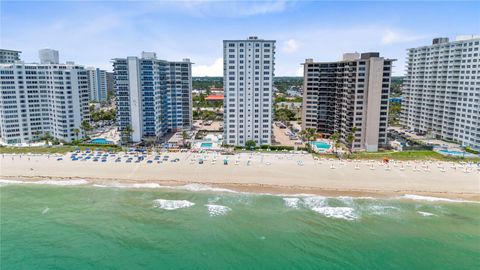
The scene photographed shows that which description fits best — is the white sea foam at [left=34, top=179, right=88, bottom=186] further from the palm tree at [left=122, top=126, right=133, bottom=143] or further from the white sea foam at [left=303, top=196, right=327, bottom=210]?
the white sea foam at [left=303, top=196, right=327, bottom=210]

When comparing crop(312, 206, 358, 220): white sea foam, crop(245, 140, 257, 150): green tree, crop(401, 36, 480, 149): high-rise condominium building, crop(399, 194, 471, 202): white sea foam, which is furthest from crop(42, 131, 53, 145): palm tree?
crop(401, 36, 480, 149): high-rise condominium building

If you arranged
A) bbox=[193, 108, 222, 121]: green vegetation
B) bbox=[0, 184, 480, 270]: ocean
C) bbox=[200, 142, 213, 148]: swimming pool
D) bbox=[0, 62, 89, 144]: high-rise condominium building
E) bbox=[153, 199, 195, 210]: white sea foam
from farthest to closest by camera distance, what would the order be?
1. bbox=[193, 108, 222, 121]: green vegetation
2. bbox=[200, 142, 213, 148]: swimming pool
3. bbox=[0, 62, 89, 144]: high-rise condominium building
4. bbox=[153, 199, 195, 210]: white sea foam
5. bbox=[0, 184, 480, 270]: ocean

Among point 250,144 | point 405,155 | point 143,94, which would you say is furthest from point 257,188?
point 143,94

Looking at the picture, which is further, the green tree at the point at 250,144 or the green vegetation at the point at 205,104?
the green vegetation at the point at 205,104

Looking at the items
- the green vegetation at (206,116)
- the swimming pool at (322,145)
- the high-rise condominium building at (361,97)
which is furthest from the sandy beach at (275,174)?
the green vegetation at (206,116)

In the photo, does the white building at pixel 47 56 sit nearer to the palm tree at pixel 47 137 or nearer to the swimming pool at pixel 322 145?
the palm tree at pixel 47 137

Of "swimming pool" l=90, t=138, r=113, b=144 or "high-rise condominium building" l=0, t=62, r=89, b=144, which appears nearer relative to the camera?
"high-rise condominium building" l=0, t=62, r=89, b=144

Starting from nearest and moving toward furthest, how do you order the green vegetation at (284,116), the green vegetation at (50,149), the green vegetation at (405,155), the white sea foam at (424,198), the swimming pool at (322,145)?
the white sea foam at (424,198) < the green vegetation at (405,155) < the green vegetation at (50,149) < the swimming pool at (322,145) < the green vegetation at (284,116)
